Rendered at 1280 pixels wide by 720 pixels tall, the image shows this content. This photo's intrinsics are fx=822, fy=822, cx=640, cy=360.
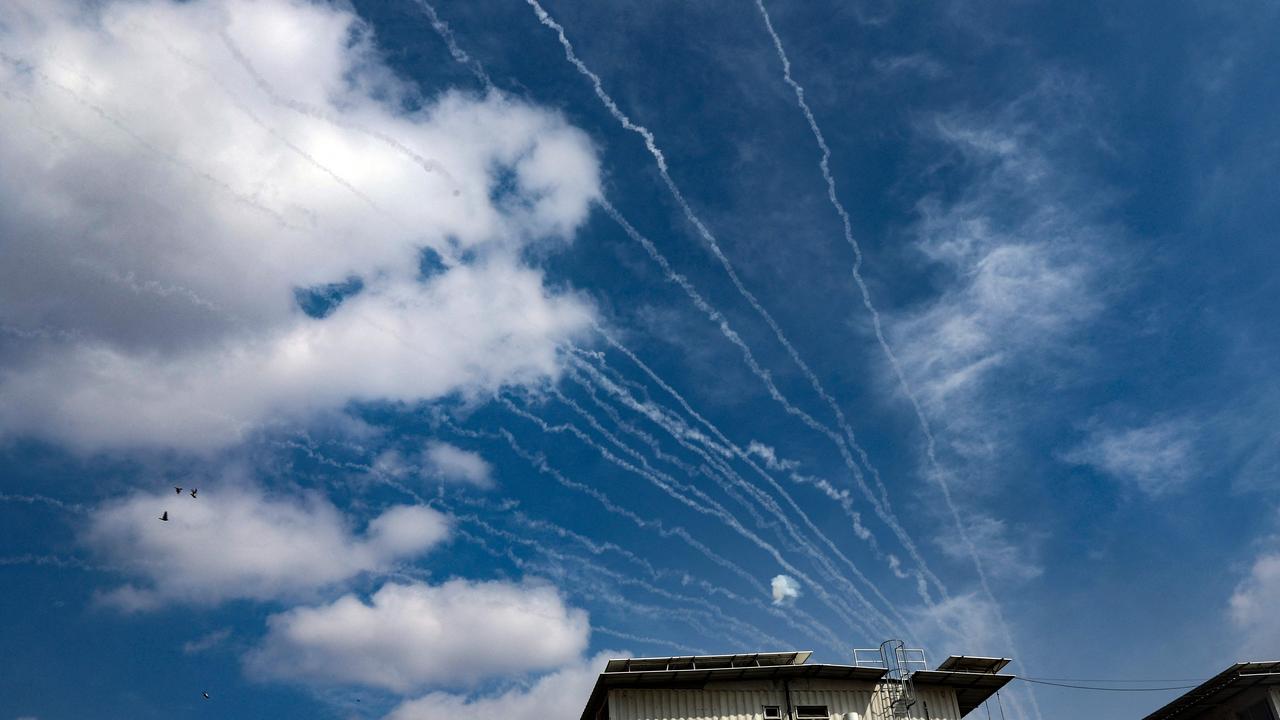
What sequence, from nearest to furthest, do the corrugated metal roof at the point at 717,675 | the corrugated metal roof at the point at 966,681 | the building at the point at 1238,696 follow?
the building at the point at 1238,696 < the corrugated metal roof at the point at 717,675 < the corrugated metal roof at the point at 966,681

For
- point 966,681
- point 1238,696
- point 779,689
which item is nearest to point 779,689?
point 779,689

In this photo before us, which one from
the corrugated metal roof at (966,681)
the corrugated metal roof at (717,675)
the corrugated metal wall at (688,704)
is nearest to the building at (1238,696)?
the corrugated metal roof at (966,681)

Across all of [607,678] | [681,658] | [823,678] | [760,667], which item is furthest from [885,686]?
[607,678]

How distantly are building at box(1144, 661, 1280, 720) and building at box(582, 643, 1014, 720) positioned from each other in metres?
7.95

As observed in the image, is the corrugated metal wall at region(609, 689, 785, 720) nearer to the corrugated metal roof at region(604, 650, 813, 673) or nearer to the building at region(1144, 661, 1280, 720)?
the corrugated metal roof at region(604, 650, 813, 673)

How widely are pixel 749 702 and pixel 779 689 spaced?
5.22 feet

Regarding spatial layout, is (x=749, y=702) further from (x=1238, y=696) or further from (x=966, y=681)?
(x=1238, y=696)

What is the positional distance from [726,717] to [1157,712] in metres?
21.9

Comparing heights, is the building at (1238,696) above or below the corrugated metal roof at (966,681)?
below

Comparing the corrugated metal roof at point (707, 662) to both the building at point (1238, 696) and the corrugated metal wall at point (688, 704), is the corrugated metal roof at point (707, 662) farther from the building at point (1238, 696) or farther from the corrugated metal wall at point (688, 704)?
the building at point (1238, 696)

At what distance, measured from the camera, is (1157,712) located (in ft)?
134

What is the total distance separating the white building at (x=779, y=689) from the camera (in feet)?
125

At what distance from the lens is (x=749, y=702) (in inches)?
1524

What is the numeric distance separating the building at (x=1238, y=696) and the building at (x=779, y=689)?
795 centimetres
